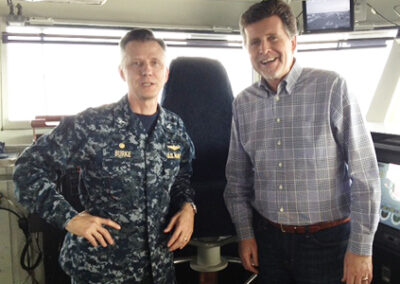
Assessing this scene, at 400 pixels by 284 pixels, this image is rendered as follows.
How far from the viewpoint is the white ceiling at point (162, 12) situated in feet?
7.04

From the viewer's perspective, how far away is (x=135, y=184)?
112 centimetres

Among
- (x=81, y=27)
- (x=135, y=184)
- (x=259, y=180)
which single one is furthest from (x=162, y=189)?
(x=81, y=27)

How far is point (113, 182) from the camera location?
3.64ft

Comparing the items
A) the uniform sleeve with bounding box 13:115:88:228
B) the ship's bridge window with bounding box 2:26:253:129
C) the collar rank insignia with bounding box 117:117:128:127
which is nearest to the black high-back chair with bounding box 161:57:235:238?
the collar rank insignia with bounding box 117:117:128:127

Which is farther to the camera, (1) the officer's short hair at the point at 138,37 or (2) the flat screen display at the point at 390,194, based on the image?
(2) the flat screen display at the point at 390,194

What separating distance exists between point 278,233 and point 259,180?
7.0 inches

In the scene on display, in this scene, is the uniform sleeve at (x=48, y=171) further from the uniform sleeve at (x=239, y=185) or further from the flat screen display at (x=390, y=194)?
the flat screen display at (x=390, y=194)

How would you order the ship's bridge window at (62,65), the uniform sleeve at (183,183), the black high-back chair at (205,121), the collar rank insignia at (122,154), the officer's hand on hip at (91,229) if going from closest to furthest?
the officer's hand on hip at (91,229)
the collar rank insignia at (122,154)
the uniform sleeve at (183,183)
the black high-back chair at (205,121)
the ship's bridge window at (62,65)

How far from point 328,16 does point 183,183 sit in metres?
1.40

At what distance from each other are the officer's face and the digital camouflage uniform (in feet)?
0.25

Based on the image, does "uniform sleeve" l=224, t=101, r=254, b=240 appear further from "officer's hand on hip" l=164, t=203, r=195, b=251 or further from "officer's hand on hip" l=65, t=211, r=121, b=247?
"officer's hand on hip" l=65, t=211, r=121, b=247

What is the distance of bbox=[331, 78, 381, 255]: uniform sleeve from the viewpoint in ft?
3.46

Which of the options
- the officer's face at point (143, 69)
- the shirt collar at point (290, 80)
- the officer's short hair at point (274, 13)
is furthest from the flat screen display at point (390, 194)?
the officer's face at point (143, 69)

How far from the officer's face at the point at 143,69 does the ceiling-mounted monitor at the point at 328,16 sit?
4.17ft
